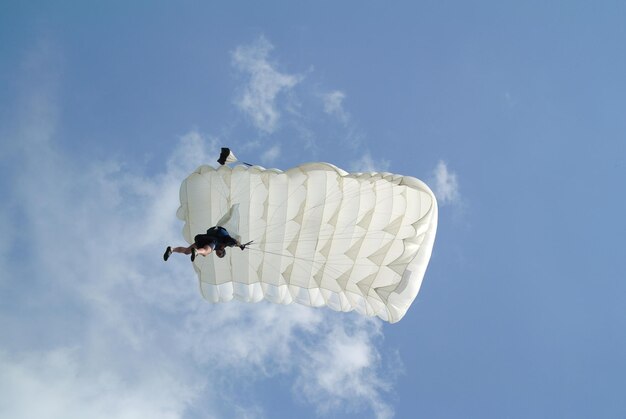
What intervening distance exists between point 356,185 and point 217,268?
Answer: 391cm

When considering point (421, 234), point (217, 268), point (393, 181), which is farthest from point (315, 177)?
point (217, 268)

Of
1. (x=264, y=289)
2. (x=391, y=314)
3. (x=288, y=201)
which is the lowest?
(x=391, y=314)

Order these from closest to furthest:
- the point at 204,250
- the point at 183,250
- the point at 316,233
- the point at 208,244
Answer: the point at 183,250, the point at 204,250, the point at 208,244, the point at 316,233

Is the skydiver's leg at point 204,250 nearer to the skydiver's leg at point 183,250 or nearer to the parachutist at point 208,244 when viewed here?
the parachutist at point 208,244

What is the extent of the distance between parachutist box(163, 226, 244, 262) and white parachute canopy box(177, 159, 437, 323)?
0.39m

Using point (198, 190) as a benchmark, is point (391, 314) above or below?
below

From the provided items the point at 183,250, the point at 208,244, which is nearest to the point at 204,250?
the point at 208,244

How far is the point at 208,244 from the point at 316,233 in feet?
9.07

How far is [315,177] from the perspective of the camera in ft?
36.9

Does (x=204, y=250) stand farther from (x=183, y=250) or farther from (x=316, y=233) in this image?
(x=316, y=233)

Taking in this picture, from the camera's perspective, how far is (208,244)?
10164mm

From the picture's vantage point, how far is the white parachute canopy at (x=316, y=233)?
1143 cm

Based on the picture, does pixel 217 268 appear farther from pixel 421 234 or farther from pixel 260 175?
pixel 421 234

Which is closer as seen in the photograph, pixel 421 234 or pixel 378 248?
pixel 421 234
